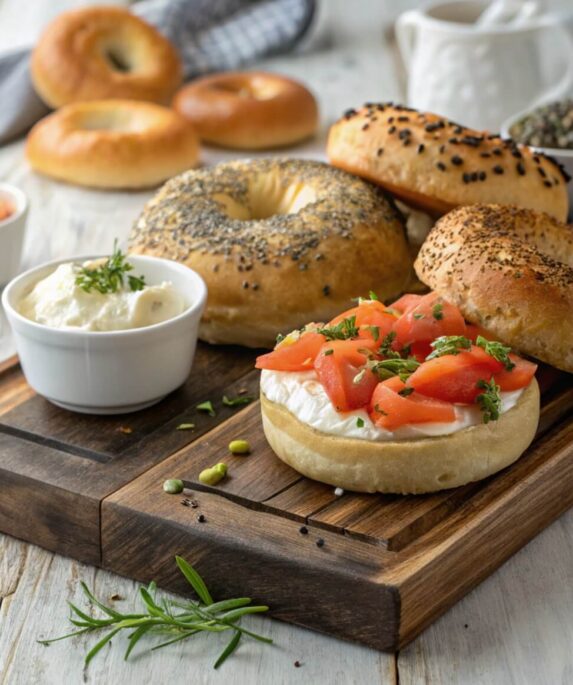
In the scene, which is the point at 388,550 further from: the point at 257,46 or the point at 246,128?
the point at 257,46

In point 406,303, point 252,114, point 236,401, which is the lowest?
point 252,114

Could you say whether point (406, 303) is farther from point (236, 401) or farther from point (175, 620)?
point (175, 620)

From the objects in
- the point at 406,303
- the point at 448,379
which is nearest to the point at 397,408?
the point at 448,379

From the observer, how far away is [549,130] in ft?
13.0

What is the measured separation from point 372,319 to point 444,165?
84 cm

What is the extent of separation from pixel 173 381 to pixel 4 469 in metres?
0.51

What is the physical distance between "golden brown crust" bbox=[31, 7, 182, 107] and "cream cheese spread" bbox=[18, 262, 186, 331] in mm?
2541

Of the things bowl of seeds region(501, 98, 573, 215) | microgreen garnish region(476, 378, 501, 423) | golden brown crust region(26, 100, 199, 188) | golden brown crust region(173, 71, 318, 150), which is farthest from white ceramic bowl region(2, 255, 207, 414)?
golden brown crust region(173, 71, 318, 150)

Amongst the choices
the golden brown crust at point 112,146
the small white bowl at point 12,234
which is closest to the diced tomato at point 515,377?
the small white bowl at point 12,234

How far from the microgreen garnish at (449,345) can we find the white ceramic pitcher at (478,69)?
2.31 m

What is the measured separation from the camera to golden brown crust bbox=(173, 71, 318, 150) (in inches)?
197

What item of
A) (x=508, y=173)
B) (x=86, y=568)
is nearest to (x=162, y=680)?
(x=86, y=568)

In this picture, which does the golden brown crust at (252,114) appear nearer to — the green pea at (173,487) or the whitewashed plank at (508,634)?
the green pea at (173,487)

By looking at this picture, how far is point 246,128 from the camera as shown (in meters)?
5.00
